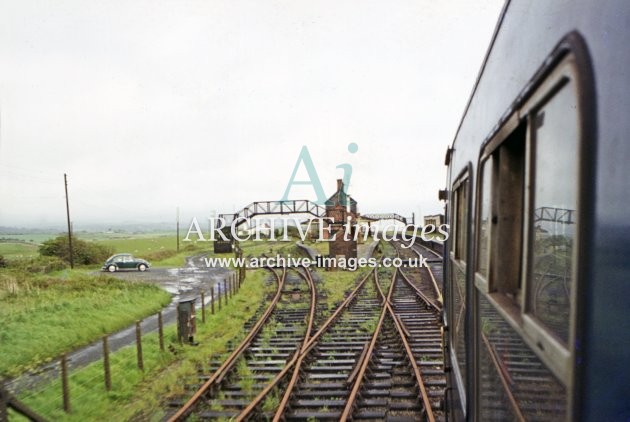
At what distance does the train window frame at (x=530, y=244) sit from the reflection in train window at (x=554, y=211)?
0.02m

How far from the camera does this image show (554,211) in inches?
47.1

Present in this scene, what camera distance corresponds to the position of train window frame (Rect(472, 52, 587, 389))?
0.97 m

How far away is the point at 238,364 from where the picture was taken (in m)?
7.84

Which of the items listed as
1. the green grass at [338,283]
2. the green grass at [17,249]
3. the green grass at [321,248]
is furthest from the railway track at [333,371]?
the green grass at [17,249]

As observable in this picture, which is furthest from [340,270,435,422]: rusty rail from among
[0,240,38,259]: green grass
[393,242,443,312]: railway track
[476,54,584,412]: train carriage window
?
[0,240,38,259]: green grass

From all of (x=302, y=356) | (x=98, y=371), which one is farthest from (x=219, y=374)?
(x=98, y=371)

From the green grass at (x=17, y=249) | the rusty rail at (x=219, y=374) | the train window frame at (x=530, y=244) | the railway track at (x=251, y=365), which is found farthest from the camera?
the green grass at (x=17, y=249)

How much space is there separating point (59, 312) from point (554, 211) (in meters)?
14.5

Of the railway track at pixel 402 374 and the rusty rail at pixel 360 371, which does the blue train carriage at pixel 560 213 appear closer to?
the rusty rail at pixel 360 371

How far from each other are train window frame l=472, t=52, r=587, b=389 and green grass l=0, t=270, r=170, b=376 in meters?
10.1

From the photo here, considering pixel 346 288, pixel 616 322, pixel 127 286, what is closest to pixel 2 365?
pixel 127 286

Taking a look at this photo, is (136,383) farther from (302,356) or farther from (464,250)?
(464,250)

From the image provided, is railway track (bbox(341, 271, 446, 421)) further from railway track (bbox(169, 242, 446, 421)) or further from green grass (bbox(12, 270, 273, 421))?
green grass (bbox(12, 270, 273, 421))

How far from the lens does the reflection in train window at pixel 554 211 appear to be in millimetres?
1065
